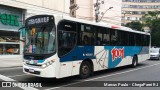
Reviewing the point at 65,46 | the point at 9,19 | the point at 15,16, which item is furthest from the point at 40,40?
the point at 15,16

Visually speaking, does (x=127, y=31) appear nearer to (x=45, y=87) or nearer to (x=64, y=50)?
(x=64, y=50)

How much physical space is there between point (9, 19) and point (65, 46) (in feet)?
46.1

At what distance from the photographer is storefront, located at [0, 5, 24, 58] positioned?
2256 centimetres

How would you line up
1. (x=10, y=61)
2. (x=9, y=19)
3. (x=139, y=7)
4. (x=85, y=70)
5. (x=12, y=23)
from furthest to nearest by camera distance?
(x=139, y=7) < (x=12, y=23) < (x=9, y=19) < (x=10, y=61) < (x=85, y=70)

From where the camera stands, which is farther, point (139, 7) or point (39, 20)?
point (139, 7)

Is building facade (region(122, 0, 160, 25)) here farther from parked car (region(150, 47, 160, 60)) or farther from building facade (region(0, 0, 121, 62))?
building facade (region(0, 0, 121, 62))

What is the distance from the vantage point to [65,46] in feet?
35.3

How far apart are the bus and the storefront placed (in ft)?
38.0

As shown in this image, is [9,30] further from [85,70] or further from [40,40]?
[40,40]

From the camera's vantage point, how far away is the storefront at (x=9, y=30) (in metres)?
22.6

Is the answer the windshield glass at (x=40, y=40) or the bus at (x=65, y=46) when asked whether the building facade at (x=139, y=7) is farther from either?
the windshield glass at (x=40, y=40)

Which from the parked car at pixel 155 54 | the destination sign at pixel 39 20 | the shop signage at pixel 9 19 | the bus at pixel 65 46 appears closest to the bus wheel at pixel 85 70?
the bus at pixel 65 46

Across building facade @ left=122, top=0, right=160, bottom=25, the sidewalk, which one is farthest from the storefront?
building facade @ left=122, top=0, right=160, bottom=25

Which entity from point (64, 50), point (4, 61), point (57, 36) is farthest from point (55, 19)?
point (4, 61)
